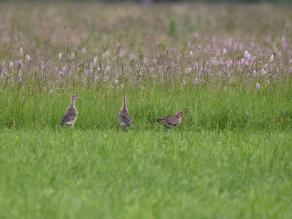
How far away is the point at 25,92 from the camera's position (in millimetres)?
14992

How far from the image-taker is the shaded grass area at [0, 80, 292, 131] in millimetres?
14203

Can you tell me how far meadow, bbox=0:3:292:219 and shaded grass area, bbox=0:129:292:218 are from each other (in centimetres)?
2

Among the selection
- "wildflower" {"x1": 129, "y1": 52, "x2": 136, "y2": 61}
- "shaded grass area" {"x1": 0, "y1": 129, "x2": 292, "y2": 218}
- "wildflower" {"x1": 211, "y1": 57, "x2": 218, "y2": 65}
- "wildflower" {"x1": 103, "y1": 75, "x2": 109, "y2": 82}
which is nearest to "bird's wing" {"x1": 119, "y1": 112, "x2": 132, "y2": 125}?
"shaded grass area" {"x1": 0, "y1": 129, "x2": 292, "y2": 218}

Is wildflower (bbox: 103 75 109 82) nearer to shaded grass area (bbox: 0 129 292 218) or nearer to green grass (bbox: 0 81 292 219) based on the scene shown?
green grass (bbox: 0 81 292 219)

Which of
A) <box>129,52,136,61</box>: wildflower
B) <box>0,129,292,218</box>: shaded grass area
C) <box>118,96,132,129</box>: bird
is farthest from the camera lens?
<box>129,52,136,61</box>: wildflower

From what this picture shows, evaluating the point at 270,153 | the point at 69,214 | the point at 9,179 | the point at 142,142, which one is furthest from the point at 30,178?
the point at 270,153

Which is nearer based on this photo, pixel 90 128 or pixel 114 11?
pixel 90 128

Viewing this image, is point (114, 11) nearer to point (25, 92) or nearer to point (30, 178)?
point (25, 92)

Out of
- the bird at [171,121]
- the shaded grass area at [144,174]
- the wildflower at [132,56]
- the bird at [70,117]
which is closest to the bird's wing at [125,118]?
the shaded grass area at [144,174]

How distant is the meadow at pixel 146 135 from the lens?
934cm

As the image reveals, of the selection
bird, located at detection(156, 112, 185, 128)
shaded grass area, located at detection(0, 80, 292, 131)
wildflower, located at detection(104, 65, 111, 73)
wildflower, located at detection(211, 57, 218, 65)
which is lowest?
shaded grass area, located at detection(0, 80, 292, 131)

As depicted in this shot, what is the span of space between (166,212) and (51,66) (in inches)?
299

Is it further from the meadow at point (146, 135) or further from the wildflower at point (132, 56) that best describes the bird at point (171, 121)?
the wildflower at point (132, 56)

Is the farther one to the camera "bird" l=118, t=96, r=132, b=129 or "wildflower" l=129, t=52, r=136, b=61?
"wildflower" l=129, t=52, r=136, b=61
